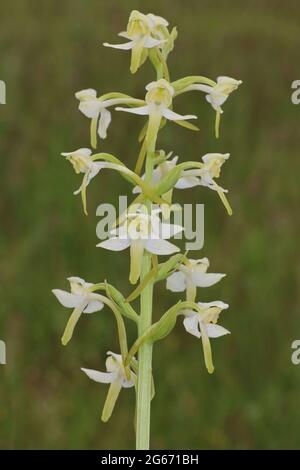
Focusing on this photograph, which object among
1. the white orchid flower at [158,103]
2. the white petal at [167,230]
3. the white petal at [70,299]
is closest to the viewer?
the white petal at [167,230]

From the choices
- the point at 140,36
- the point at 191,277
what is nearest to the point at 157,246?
the point at 191,277

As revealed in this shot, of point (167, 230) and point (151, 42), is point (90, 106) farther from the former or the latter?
point (167, 230)

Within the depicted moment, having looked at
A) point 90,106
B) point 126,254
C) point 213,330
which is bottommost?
point 213,330

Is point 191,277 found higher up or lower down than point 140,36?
lower down

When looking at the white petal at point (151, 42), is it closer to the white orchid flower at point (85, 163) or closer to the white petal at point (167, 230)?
the white orchid flower at point (85, 163)

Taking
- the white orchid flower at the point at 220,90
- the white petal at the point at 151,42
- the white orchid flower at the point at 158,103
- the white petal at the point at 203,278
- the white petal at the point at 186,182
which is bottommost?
the white petal at the point at 203,278

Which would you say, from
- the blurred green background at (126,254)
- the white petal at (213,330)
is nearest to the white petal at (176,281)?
the white petal at (213,330)

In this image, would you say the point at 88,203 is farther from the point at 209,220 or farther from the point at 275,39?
the point at 275,39
